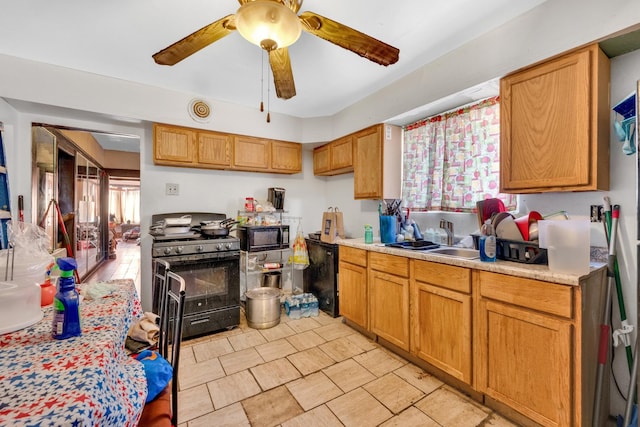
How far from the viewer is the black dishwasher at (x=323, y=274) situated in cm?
324

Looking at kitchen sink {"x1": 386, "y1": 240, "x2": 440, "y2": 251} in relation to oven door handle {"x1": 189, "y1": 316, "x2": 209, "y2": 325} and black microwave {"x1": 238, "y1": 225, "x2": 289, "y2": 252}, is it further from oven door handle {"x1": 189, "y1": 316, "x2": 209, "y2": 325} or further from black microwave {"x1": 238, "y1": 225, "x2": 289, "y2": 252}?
oven door handle {"x1": 189, "y1": 316, "x2": 209, "y2": 325}

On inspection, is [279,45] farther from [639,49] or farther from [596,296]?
[596,296]

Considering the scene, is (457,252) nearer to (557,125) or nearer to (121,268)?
(557,125)

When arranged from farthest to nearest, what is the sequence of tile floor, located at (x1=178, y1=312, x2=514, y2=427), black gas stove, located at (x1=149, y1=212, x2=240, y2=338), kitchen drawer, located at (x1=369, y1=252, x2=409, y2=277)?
black gas stove, located at (x1=149, y1=212, x2=240, y2=338) < kitchen drawer, located at (x1=369, y1=252, x2=409, y2=277) < tile floor, located at (x1=178, y1=312, x2=514, y2=427)

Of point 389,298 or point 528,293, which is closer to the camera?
point 528,293

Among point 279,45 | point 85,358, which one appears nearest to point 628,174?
point 279,45

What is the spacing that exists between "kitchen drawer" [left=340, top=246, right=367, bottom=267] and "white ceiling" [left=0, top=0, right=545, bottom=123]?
5.65 ft

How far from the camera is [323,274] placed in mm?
3408

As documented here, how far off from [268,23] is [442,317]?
211 centimetres

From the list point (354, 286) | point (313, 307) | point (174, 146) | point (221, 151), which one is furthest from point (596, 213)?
point (174, 146)

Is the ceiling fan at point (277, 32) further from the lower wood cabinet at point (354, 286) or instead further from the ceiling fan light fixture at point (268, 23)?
the lower wood cabinet at point (354, 286)

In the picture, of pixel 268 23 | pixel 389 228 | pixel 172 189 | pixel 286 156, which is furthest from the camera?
pixel 286 156

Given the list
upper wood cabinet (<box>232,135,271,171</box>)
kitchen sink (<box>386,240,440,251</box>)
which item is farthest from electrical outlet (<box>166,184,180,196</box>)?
kitchen sink (<box>386,240,440,251</box>)

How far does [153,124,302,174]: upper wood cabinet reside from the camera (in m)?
3.04
